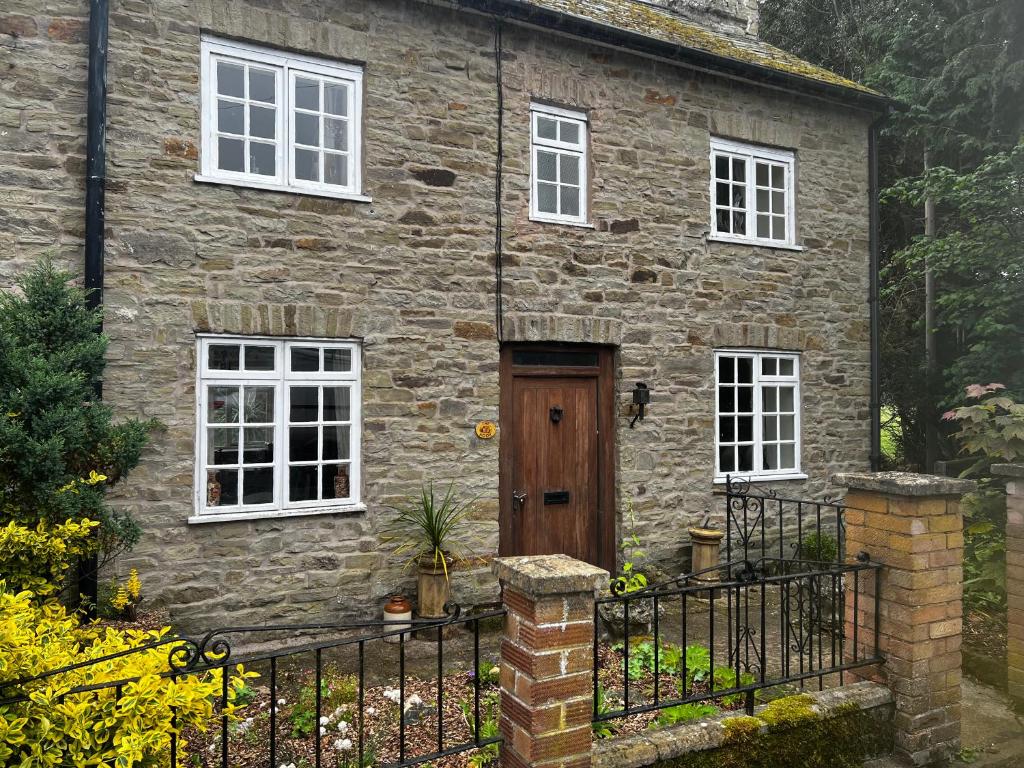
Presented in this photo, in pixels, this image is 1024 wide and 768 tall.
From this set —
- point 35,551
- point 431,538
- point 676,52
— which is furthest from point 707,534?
point 35,551

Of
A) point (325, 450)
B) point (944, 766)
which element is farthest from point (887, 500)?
point (325, 450)

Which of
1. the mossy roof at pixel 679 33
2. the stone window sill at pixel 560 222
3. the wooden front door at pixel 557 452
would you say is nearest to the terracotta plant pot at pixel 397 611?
the wooden front door at pixel 557 452

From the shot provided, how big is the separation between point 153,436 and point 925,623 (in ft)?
18.5

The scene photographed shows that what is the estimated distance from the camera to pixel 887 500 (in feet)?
13.8

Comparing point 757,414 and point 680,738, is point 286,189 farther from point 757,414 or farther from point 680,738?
point 757,414

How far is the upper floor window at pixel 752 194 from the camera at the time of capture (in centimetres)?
884

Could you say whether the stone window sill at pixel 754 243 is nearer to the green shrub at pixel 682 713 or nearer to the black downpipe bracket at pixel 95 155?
the green shrub at pixel 682 713

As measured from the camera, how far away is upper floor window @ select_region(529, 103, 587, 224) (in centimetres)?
769

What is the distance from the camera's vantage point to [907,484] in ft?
13.3

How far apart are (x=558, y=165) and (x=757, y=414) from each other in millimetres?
3878

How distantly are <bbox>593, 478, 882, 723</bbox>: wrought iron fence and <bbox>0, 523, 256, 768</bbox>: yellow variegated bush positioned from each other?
184 cm

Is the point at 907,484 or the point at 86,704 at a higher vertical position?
the point at 907,484

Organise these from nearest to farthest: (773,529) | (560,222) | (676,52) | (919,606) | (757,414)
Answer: (919,606), (560,222), (676,52), (773,529), (757,414)

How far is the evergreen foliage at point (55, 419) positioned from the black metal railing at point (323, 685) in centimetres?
133
